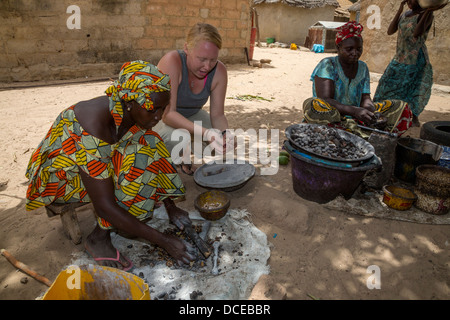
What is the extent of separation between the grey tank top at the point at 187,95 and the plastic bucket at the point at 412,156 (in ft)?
6.88

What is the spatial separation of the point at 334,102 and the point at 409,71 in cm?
203

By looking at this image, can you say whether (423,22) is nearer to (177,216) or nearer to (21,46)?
(177,216)

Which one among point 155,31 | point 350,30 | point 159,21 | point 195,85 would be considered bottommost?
point 195,85

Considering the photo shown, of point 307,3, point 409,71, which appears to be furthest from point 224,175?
point 307,3

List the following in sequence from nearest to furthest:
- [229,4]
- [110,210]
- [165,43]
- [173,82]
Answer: [110,210]
[173,82]
[165,43]
[229,4]

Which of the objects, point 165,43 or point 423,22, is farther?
point 165,43

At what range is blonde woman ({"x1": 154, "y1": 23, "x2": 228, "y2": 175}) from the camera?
238 cm

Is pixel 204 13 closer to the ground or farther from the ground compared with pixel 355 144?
farther from the ground

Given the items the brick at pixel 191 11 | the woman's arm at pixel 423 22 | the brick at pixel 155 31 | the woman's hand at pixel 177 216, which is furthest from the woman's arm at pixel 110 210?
the brick at pixel 191 11

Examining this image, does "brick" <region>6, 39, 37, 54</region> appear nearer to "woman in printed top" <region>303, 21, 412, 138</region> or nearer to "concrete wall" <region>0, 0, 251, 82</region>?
"concrete wall" <region>0, 0, 251, 82</region>

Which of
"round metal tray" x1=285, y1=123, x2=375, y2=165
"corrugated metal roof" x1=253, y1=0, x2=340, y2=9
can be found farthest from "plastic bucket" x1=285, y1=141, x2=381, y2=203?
"corrugated metal roof" x1=253, y1=0, x2=340, y2=9

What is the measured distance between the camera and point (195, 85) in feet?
9.20

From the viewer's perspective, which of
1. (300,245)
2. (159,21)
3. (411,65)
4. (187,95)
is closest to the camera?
(300,245)

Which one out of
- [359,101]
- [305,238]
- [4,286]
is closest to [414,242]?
[305,238]
